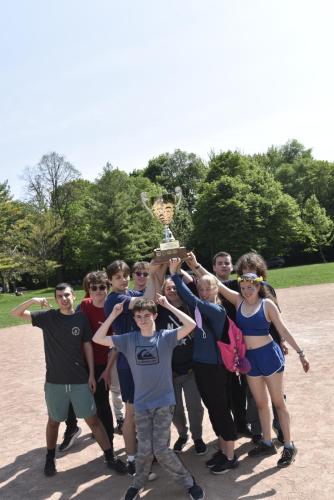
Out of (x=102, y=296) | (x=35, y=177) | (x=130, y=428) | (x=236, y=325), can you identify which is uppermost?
(x=35, y=177)

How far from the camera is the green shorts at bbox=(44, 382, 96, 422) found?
16.3 ft

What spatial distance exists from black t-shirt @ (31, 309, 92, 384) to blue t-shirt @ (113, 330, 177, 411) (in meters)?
0.85

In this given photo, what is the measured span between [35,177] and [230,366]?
161 feet

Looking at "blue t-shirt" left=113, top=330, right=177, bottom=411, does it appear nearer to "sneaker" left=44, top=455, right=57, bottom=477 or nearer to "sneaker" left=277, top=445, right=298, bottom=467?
"sneaker" left=277, top=445, right=298, bottom=467

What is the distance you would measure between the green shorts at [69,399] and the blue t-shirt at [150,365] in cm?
93

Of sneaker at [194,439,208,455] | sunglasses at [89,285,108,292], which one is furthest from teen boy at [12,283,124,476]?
sneaker at [194,439,208,455]

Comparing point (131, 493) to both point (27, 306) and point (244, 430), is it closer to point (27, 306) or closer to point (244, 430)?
point (244, 430)

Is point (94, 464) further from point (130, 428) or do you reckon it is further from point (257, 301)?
point (257, 301)

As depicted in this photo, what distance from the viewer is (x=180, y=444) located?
5.44m

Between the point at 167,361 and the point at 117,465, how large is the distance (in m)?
1.64

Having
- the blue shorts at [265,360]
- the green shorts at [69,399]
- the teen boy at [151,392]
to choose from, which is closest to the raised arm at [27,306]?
the green shorts at [69,399]

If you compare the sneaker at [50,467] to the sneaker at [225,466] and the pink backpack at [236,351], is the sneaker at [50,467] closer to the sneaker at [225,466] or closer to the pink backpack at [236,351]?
the sneaker at [225,466]

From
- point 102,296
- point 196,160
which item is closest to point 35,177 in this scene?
point 196,160

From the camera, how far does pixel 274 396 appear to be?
16.0 feet
